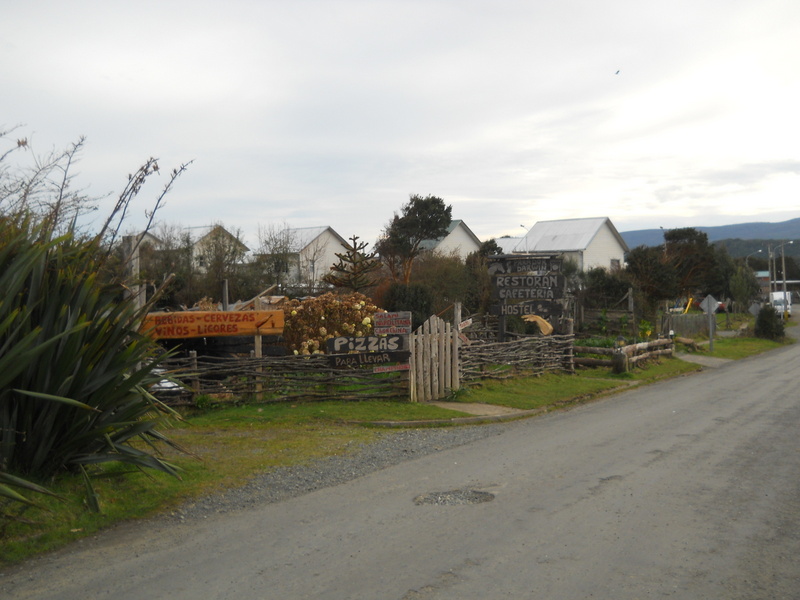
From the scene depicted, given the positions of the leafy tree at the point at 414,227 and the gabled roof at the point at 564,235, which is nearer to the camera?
the leafy tree at the point at 414,227

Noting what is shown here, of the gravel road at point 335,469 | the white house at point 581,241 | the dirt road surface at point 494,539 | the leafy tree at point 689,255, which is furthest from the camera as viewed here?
the white house at point 581,241

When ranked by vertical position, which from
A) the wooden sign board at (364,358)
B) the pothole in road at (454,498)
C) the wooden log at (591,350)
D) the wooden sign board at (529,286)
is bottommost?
the pothole in road at (454,498)

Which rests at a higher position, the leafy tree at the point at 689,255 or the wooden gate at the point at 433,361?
the leafy tree at the point at 689,255

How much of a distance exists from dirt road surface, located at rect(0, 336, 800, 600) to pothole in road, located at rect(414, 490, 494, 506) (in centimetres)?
2

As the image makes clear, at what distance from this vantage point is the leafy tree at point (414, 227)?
137 ft

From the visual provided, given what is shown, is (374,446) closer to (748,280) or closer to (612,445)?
(612,445)

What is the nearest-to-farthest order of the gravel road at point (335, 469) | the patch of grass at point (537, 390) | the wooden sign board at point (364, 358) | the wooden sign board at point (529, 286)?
the gravel road at point (335, 469)
the wooden sign board at point (364, 358)
the patch of grass at point (537, 390)
the wooden sign board at point (529, 286)

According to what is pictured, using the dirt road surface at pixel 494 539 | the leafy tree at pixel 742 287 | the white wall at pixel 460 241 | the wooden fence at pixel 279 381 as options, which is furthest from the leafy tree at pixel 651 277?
the dirt road surface at pixel 494 539

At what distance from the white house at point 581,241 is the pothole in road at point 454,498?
49.6m

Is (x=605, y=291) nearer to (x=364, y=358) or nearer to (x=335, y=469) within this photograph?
(x=364, y=358)

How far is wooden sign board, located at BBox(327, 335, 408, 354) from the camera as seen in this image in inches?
620

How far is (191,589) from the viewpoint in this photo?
541 cm

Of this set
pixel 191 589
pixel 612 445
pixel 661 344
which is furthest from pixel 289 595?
pixel 661 344

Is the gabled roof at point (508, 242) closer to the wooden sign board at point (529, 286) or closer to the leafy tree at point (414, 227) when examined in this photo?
the leafy tree at point (414, 227)
